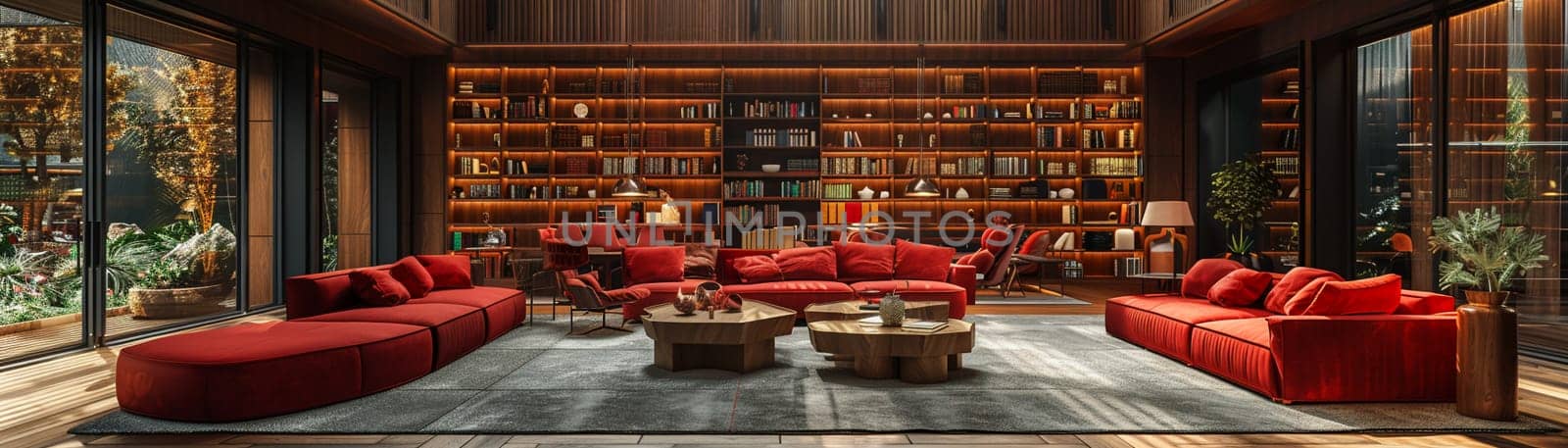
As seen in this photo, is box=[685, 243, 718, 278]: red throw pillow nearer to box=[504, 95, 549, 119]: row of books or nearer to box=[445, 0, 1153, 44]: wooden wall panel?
box=[445, 0, 1153, 44]: wooden wall panel

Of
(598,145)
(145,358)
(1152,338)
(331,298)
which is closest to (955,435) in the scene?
(1152,338)

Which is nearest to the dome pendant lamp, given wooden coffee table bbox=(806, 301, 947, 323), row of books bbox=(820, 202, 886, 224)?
row of books bbox=(820, 202, 886, 224)

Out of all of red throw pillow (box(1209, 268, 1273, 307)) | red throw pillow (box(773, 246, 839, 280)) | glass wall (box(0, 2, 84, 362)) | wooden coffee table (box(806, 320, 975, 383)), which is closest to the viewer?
wooden coffee table (box(806, 320, 975, 383))

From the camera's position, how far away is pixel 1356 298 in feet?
14.4

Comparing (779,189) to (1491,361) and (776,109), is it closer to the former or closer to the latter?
(776,109)

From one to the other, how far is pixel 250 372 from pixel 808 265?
4831mm

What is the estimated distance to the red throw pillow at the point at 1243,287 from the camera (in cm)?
558

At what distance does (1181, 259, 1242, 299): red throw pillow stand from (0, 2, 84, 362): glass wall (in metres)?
8.34

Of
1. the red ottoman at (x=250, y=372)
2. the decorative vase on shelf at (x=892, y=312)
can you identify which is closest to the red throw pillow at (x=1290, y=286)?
the decorative vase on shelf at (x=892, y=312)

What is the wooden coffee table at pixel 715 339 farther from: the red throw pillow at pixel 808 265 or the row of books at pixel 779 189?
the row of books at pixel 779 189

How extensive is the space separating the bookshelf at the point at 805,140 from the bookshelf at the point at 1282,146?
1646 mm

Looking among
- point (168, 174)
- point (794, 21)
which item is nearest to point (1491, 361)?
point (794, 21)

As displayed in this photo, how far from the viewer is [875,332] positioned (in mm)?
4742

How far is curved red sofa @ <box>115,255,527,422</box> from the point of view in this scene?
3.84m
